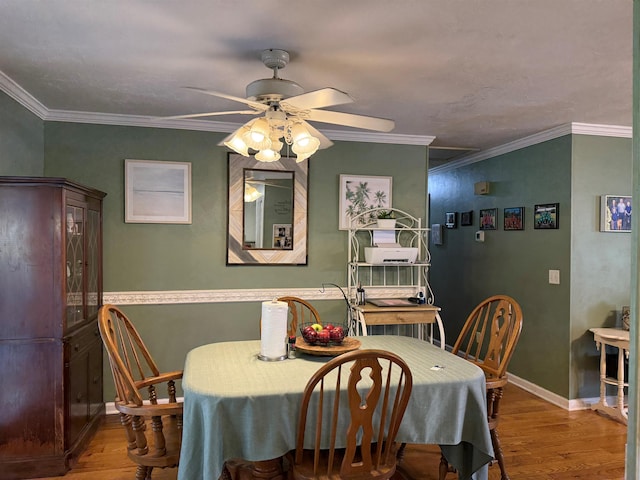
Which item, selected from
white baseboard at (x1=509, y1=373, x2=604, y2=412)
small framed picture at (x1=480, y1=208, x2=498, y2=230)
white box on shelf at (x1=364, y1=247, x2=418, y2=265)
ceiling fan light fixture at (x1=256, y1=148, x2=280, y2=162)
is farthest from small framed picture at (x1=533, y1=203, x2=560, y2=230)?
ceiling fan light fixture at (x1=256, y1=148, x2=280, y2=162)

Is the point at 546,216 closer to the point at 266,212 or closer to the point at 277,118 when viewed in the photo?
the point at 266,212

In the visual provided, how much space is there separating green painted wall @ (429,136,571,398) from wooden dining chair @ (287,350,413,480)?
264cm

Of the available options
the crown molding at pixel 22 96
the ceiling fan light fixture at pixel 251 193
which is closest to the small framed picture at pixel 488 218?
the ceiling fan light fixture at pixel 251 193

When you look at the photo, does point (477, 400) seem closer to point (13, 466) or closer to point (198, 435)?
point (198, 435)

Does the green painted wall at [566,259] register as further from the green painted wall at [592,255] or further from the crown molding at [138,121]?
the crown molding at [138,121]

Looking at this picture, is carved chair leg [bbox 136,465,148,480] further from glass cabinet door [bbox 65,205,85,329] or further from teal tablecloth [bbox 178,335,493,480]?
glass cabinet door [bbox 65,205,85,329]

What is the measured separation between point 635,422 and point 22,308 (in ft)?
9.59

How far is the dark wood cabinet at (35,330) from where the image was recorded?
2695 millimetres

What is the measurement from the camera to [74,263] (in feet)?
9.80

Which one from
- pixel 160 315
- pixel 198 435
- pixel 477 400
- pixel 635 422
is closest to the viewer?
pixel 635 422

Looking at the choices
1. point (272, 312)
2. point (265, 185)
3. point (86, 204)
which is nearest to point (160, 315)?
point (86, 204)

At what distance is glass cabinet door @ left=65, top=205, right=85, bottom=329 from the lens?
2.87 metres

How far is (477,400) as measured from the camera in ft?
6.93

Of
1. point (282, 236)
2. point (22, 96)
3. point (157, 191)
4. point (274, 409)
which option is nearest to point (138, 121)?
point (157, 191)
